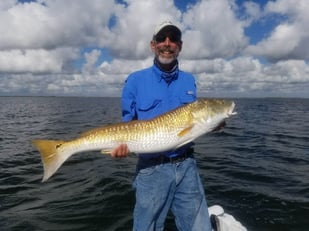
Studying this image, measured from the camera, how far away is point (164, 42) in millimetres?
5684

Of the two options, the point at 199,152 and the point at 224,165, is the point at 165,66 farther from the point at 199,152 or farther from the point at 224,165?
the point at 199,152

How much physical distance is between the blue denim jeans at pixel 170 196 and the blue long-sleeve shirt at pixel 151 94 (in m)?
0.92

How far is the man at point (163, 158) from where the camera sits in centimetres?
559

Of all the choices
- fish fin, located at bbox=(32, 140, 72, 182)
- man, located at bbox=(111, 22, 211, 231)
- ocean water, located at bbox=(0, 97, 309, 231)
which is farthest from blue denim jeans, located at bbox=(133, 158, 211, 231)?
ocean water, located at bbox=(0, 97, 309, 231)

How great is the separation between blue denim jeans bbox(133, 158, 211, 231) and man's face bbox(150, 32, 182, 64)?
170 cm

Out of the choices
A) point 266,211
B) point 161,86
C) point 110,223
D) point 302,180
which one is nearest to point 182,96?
point 161,86

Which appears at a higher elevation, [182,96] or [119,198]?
[182,96]

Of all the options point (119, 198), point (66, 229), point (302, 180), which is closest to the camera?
point (66, 229)

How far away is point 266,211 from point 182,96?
686 centimetres

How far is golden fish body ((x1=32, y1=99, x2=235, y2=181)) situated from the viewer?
17.9ft

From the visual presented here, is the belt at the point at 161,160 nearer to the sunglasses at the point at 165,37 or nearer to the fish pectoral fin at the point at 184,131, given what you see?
the fish pectoral fin at the point at 184,131

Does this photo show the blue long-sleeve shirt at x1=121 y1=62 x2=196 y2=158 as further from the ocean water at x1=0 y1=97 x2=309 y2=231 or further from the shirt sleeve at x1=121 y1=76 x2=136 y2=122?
the ocean water at x1=0 y1=97 x2=309 y2=231

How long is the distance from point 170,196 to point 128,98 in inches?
69.2

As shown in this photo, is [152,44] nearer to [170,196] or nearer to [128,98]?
[128,98]
